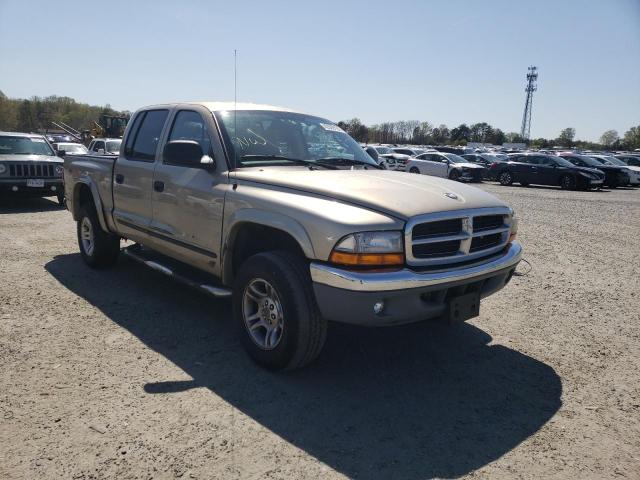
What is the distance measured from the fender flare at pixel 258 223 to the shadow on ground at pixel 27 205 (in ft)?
30.0

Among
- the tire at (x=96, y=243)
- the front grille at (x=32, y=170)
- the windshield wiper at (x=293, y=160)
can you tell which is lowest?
the tire at (x=96, y=243)

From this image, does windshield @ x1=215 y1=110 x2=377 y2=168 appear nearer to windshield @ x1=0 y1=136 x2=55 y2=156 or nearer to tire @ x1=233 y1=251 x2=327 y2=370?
tire @ x1=233 y1=251 x2=327 y2=370

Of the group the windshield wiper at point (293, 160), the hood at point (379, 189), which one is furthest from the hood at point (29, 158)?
the hood at point (379, 189)

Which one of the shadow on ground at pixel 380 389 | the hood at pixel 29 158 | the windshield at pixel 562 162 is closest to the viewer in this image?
the shadow on ground at pixel 380 389

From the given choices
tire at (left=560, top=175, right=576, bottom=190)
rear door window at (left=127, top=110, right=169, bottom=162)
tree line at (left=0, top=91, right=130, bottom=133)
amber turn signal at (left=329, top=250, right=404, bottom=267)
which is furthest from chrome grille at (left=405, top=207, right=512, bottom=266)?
tree line at (left=0, top=91, right=130, bottom=133)

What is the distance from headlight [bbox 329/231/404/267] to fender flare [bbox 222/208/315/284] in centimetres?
21

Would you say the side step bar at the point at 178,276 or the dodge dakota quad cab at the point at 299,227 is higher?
the dodge dakota quad cab at the point at 299,227

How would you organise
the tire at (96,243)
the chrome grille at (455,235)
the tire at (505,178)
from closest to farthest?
the chrome grille at (455,235) → the tire at (96,243) → the tire at (505,178)

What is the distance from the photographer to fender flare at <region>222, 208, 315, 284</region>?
3.12 metres

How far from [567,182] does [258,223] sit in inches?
861

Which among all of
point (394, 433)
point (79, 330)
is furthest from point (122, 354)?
point (394, 433)

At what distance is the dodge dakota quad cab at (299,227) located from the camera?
9.81 feet

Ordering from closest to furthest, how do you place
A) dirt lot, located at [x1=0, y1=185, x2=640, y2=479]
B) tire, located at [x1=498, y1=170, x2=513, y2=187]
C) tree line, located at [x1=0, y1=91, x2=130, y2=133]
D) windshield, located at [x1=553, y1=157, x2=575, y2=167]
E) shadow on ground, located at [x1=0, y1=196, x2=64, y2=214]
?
dirt lot, located at [x1=0, y1=185, x2=640, y2=479] < shadow on ground, located at [x1=0, y1=196, x2=64, y2=214] < windshield, located at [x1=553, y1=157, x2=575, y2=167] < tire, located at [x1=498, y1=170, x2=513, y2=187] < tree line, located at [x1=0, y1=91, x2=130, y2=133]

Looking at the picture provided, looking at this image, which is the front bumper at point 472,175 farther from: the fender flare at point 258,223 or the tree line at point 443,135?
the tree line at point 443,135
